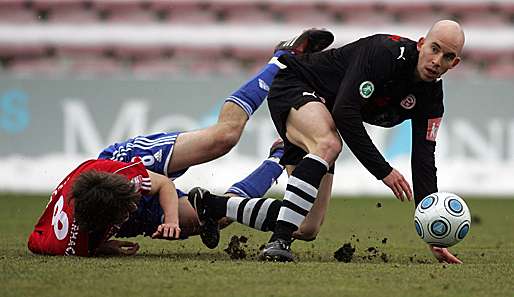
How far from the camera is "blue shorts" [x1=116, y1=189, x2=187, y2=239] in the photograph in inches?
271

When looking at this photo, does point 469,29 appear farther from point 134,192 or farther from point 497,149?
point 134,192

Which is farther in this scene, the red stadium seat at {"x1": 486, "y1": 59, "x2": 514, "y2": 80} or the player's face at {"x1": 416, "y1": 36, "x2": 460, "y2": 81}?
the red stadium seat at {"x1": 486, "y1": 59, "x2": 514, "y2": 80}

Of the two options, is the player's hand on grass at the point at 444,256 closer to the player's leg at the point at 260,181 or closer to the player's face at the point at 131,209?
the player's leg at the point at 260,181

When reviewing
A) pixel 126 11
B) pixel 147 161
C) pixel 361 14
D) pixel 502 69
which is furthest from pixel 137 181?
pixel 502 69

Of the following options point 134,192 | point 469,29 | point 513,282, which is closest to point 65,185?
point 134,192

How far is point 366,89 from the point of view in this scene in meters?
6.39

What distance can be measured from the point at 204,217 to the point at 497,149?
7.34 m

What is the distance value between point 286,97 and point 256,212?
0.74 metres

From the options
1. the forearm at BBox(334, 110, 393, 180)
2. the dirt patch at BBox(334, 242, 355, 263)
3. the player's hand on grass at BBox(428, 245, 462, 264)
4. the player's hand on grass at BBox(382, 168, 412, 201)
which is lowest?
the dirt patch at BBox(334, 242, 355, 263)

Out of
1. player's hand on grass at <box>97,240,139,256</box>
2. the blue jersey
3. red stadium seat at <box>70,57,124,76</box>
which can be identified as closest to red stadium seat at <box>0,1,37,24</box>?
red stadium seat at <box>70,57,124,76</box>

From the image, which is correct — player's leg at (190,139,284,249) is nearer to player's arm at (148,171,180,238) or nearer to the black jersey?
player's arm at (148,171,180,238)

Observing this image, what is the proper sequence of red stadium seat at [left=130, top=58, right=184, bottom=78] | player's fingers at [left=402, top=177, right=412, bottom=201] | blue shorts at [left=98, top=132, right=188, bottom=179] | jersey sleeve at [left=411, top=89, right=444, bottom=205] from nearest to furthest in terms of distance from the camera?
player's fingers at [left=402, top=177, right=412, bottom=201], jersey sleeve at [left=411, top=89, right=444, bottom=205], blue shorts at [left=98, top=132, right=188, bottom=179], red stadium seat at [left=130, top=58, right=184, bottom=78]

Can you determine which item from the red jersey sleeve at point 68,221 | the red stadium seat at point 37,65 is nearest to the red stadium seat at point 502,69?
the red stadium seat at point 37,65

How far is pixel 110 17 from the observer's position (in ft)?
55.7
